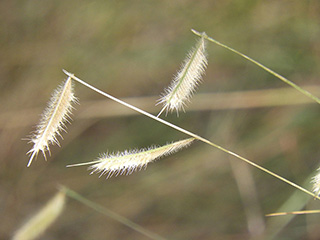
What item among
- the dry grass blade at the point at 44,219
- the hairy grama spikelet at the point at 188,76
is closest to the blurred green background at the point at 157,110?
the dry grass blade at the point at 44,219

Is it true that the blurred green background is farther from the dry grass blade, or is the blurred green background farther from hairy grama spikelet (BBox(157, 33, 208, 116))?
hairy grama spikelet (BBox(157, 33, 208, 116))

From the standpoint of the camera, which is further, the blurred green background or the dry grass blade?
the blurred green background

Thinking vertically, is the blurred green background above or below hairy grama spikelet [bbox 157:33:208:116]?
above

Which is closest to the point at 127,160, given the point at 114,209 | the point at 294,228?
the point at 114,209

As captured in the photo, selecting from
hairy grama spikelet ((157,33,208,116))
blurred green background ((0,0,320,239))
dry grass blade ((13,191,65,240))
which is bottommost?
dry grass blade ((13,191,65,240))

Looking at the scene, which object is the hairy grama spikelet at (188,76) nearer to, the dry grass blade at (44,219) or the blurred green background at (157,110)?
the dry grass blade at (44,219)

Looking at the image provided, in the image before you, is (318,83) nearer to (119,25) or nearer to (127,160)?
(119,25)

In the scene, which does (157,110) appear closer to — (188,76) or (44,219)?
(44,219)

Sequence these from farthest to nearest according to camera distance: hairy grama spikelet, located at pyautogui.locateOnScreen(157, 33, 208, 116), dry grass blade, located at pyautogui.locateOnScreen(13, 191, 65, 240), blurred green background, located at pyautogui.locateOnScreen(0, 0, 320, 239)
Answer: blurred green background, located at pyautogui.locateOnScreen(0, 0, 320, 239)
dry grass blade, located at pyautogui.locateOnScreen(13, 191, 65, 240)
hairy grama spikelet, located at pyautogui.locateOnScreen(157, 33, 208, 116)

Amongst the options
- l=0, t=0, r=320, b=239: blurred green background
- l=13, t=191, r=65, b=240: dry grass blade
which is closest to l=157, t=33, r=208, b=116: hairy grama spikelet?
l=13, t=191, r=65, b=240: dry grass blade
